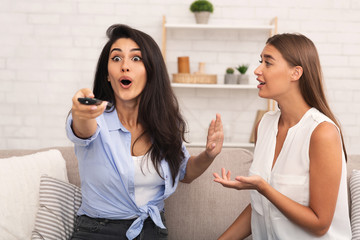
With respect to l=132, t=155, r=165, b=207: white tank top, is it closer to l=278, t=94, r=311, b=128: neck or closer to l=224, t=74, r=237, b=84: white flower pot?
l=278, t=94, r=311, b=128: neck

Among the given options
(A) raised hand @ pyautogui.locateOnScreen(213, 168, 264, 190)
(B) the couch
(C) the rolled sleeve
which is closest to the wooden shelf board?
(B) the couch

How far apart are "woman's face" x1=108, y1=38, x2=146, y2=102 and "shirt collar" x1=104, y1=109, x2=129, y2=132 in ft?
0.26

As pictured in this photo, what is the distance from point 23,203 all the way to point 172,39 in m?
2.41

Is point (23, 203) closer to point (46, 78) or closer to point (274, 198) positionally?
point (274, 198)

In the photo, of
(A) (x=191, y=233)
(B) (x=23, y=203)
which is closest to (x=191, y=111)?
(A) (x=191, y=233)

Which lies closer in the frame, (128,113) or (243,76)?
(128,113)

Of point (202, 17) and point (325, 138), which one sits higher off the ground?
point (202, 17)

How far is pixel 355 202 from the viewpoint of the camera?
1.72 meters

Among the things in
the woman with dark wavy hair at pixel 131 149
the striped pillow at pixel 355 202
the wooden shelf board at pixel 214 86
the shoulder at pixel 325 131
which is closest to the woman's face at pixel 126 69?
the woman with dark wavy hair at pixel 131 149

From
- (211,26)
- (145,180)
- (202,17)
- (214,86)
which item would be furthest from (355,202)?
(202,17)

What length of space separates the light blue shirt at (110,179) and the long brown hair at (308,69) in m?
0.69

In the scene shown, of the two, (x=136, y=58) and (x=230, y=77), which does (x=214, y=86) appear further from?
(x=136, y=58)

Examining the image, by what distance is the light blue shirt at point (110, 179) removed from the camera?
1.48 metres

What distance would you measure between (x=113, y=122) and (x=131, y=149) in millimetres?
130
